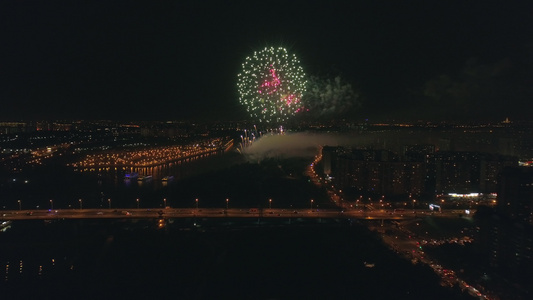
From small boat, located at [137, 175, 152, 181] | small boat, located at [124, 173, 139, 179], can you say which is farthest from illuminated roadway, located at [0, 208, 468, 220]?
small boat, located at [124, 173, 139, 179]

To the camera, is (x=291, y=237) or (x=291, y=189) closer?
(x=291, y=237)

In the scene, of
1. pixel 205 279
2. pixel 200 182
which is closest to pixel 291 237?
pixel 205 279

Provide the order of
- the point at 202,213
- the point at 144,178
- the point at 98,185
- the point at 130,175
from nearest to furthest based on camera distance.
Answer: the point at 202,213 < the point at 98,185 < the point at 144,178 < the point at 130,175

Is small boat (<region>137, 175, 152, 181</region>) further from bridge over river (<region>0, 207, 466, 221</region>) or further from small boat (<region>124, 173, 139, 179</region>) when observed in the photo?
bridge over river (<region>0, 207, 466, 221</region>)

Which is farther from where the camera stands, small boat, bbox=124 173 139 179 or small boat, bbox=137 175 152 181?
small boat, bbox=124 173 139 179

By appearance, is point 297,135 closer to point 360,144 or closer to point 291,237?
point 360,144

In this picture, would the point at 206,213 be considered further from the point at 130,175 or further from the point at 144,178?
the point at 130,175

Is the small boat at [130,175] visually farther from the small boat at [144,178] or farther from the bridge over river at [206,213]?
the bridge over river at [206,213]

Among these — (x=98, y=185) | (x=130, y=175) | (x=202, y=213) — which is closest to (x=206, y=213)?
(x=202, y=213)
